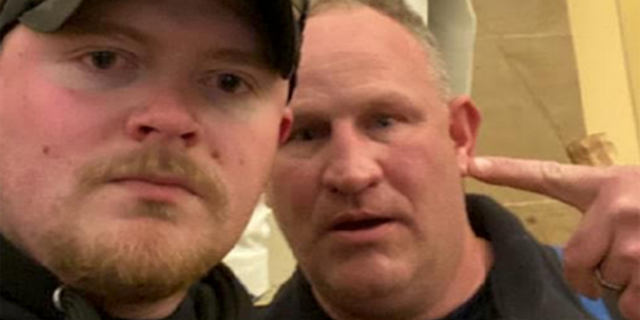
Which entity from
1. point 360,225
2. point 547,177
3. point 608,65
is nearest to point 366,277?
point 360,225

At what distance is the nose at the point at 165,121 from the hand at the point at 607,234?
320 millimetres

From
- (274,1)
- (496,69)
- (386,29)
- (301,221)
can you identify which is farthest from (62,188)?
(496,69)

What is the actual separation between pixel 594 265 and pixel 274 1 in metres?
0.31

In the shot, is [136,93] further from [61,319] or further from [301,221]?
[301,221]

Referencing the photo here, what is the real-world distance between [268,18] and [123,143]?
0.14 meters

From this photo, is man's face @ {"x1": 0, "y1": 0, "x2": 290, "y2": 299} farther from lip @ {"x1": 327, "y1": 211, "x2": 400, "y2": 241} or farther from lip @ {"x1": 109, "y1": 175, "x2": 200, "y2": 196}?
lip @ {"x1": 327, "y1": 211, "x2": 400, "y2": 241}

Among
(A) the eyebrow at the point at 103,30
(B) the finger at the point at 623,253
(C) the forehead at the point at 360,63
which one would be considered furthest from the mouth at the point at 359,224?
(A) the eyebrow at the point at 103,30

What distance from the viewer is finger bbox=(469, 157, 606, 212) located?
87cm

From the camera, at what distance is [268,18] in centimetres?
72

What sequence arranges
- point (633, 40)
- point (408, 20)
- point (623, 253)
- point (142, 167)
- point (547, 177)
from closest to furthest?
point (142, 167)
point (623, 253)
point (547, 177)
point (408, 20)
point (633, 40)

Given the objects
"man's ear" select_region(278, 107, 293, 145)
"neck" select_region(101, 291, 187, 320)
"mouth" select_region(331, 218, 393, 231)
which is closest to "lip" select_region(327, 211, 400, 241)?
"mouth" select_region(331, 218, 393, 231)

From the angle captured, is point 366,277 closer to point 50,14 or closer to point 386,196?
point 386,196

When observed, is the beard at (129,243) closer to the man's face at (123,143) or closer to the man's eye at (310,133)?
the man's face at (123,143)

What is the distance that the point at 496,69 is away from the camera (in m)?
1.83
